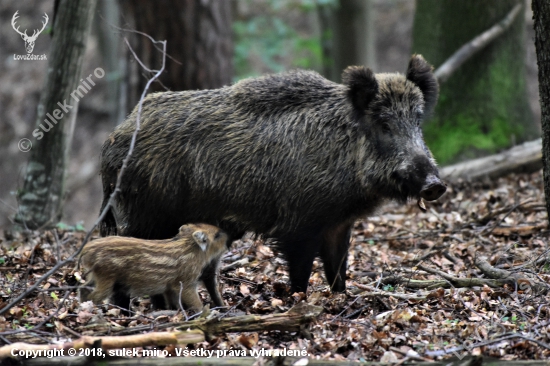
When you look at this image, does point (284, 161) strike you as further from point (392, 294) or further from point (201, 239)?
point (392, 294)

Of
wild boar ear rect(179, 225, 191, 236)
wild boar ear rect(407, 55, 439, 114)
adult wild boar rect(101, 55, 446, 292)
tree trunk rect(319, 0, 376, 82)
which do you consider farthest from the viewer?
tree trunk rect(319, 0, 376, 82)

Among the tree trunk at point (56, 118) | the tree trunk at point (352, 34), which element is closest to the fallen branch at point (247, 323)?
the tree trunk at point (56, 118)

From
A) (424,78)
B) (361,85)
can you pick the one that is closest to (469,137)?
(424,78)

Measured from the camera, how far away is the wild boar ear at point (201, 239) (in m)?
5.34

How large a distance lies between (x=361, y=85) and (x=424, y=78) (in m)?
0.68

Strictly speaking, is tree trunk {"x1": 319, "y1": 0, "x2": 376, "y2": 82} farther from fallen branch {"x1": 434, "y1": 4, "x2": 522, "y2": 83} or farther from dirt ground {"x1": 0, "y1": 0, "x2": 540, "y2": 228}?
dirt ground {"x1": 0, "y1": 0, "x2": 540, "y2": 228}

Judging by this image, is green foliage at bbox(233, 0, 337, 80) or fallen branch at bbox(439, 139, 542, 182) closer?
fallen branch at bbox(439, 139, 542, 182)

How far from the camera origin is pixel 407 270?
244 inches

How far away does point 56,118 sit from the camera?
7750 mm

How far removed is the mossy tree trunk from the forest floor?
1489mm

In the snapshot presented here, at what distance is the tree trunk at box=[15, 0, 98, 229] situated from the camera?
760cm

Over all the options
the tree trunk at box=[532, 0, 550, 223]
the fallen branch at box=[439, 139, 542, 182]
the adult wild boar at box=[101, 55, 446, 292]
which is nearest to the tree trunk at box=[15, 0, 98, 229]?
the adult wild boar at box=[101, 55, 446, 292]

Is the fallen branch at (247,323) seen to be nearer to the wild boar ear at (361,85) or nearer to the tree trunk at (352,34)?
the wild boar ear at (361,85)

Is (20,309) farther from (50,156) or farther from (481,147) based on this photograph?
(481,147)
